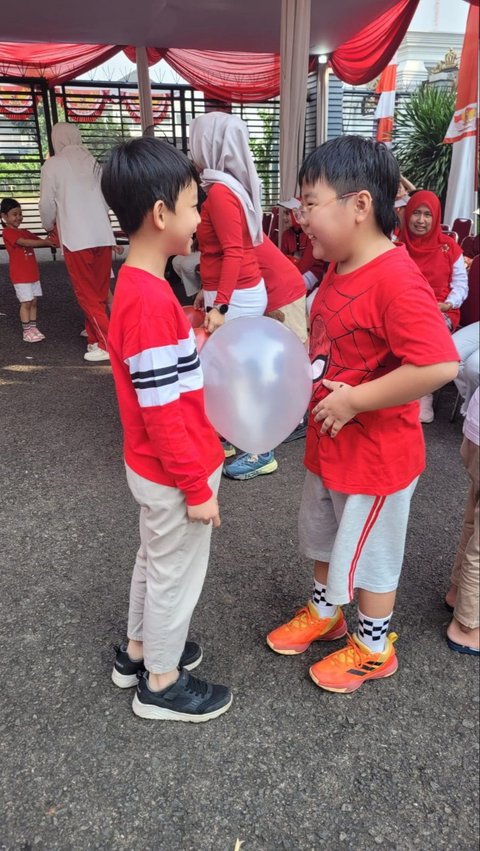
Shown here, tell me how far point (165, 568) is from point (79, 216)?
4008 millimetres

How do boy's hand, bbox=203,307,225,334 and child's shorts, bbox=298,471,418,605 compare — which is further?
boy's hand, bbox=203,307,225,334

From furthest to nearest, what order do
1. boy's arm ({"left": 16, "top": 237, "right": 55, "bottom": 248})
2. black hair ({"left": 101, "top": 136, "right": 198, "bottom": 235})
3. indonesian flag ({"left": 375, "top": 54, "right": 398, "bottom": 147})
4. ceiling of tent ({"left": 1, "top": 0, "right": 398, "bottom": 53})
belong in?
indonesian flag ({"left": 375, "top": 54, "right": 398, "bottom": 147}) < ceiling of tent ({"left": 1, "top": 0, "right": 398, "bottom": 53}) < boy's arm ({"left": 16, "top": 237, "right": 55, "bottom": 248}) < black hair ({"left": 101, "top": 136, "right": 198, "bottom": 235})

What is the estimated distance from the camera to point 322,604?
1897 mm

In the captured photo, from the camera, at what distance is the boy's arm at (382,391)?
4.27 ft

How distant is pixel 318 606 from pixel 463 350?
3.09ft

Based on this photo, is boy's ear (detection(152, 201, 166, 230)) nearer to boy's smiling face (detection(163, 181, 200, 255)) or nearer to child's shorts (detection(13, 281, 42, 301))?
boy's smiling face (detection(163, 181, 200, 255))

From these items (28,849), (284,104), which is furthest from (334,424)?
(284,104)

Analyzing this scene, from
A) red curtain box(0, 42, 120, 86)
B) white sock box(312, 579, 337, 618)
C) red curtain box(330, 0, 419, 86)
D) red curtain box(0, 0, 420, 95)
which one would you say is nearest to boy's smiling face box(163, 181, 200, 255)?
white sock box(312, 579, 337, 618)

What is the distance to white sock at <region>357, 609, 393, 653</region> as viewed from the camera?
5.73 ft

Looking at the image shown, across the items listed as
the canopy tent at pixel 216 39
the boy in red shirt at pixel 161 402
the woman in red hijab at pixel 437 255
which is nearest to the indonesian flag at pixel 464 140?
the canopy tent at pixel 216 39

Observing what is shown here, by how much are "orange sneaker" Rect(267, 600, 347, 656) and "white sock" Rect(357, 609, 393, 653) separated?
17 centimetres

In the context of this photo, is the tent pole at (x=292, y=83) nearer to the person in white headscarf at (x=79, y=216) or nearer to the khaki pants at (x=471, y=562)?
the person in white headscarf at (x=79, y=216)

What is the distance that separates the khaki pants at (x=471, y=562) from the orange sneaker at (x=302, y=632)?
1.31 ft

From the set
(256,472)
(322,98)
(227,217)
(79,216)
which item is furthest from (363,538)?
(322,98)
